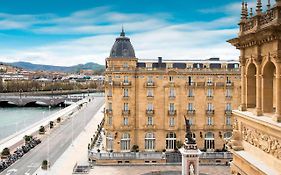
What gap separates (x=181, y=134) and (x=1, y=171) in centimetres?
2333

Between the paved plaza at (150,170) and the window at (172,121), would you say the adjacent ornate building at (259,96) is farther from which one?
the window at (172,121)

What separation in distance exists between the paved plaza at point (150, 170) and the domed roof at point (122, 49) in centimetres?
1473

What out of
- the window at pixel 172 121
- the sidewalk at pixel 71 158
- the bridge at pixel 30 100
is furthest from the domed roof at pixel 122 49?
the bridge at pixel 30 100

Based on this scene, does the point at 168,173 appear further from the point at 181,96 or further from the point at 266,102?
the point at 266,102

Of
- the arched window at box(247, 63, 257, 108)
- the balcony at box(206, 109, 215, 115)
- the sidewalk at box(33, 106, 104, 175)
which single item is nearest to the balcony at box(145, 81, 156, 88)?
the balcony at box(206, 109, 215, 115)

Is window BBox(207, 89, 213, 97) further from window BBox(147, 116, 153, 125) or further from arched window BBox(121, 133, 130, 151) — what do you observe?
arched window BBox(121, 133, 130, 151)

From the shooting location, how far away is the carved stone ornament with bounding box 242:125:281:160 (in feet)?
38.7

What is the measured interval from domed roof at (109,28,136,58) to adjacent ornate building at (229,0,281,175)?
39.7 meters

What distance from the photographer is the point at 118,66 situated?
179 ft

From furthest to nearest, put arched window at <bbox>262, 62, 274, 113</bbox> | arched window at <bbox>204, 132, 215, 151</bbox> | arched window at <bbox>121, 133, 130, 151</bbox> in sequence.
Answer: arched window at <bbox>204, 132, 215, 151</bbox>, arched window at <bbox>121, 133, 130, 151</bbox>, arched window at <bbox>262, 62, 274, 113</bbox>

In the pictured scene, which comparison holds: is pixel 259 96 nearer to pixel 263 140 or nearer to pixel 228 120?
pixel 263 140

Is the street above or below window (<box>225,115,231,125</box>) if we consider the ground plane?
below

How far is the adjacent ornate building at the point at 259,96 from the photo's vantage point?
11.9 m

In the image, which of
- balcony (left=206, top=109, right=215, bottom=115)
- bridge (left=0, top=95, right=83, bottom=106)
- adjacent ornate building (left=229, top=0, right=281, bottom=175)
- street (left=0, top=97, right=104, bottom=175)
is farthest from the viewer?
bridge (left=0, top=95, right=83, bottom=106)
